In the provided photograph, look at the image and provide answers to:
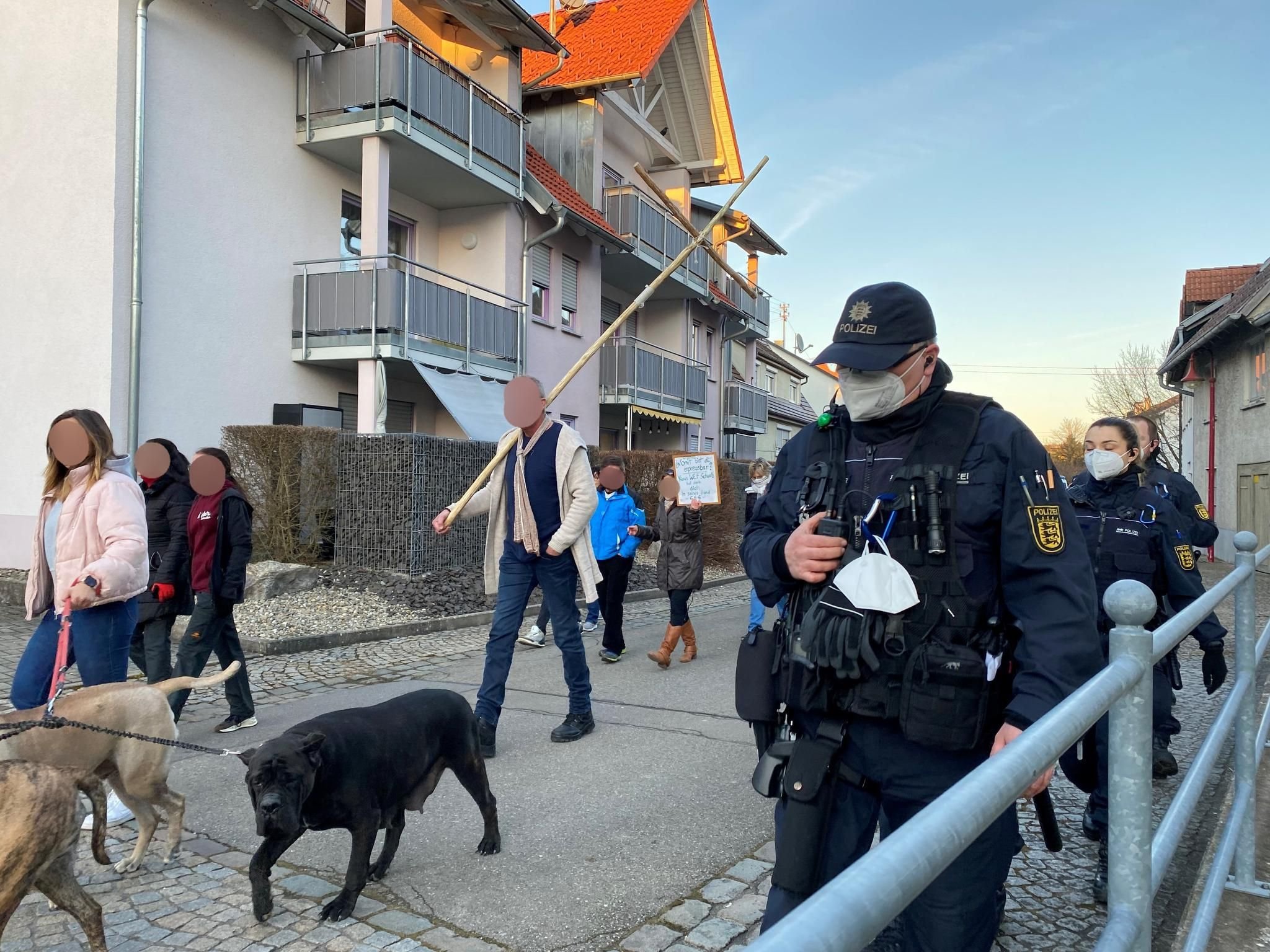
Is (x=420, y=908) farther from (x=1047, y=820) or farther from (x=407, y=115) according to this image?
(x=407, y=115)

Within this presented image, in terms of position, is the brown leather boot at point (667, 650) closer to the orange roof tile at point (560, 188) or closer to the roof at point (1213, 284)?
the orange roof tile at point (560, 188)

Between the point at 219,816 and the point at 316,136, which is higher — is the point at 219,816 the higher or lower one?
the lower one

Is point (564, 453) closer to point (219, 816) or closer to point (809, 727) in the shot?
point (219, 816)

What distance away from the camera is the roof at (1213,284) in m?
25.8

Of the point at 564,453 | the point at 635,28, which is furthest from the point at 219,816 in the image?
the point at 635,28

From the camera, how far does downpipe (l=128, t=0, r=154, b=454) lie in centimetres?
1130

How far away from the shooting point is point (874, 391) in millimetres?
2391

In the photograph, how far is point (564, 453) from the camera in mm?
5398

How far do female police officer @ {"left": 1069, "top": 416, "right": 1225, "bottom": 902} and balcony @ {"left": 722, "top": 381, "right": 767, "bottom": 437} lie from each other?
25131 mm

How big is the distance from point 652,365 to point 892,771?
68.1ft

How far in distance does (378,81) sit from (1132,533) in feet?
42.2

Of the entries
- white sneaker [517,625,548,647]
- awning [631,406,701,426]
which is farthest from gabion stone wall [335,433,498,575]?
awning [631,406,701,426]

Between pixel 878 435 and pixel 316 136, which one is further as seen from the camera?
pixel 316 136

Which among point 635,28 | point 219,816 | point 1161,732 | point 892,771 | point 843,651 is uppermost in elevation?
point 635,28
